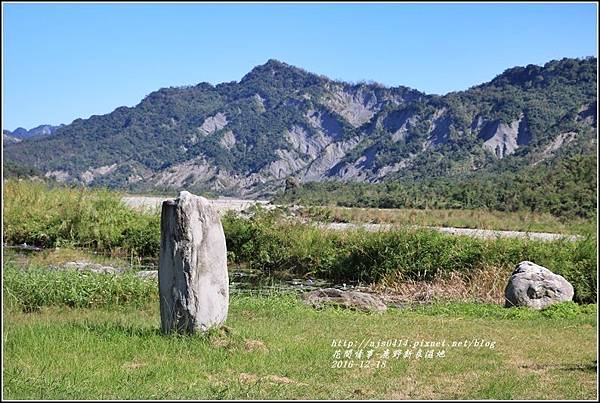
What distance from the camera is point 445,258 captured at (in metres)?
19.5

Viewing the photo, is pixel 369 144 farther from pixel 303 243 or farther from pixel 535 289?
pixel 535 289

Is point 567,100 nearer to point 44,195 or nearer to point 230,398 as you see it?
point 44,195

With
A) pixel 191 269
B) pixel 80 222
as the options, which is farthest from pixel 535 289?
pixel 80 222

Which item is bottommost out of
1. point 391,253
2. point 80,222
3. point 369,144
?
point 391,253

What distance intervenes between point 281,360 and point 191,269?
1.80m

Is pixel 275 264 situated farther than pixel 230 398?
Yes

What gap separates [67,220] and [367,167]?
10540cm

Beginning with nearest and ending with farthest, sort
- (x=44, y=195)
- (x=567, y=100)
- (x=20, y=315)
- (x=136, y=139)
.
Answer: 1. (x=20, y=315)
2. (x=44, y=195)
3. (x=567, y=100)
4. (x=136, y=139)

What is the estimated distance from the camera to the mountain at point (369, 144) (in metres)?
99.1

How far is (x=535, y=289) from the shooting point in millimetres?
14648

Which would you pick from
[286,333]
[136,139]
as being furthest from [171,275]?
[136,139]

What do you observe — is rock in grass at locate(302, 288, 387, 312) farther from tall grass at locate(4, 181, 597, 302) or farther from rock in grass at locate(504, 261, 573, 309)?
tall grass at locate(4, 181, 597, 302)

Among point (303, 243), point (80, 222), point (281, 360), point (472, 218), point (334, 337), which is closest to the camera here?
point (281, 360)

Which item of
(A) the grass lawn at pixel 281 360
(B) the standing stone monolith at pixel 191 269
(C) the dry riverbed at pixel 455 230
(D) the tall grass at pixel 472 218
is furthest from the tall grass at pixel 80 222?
(B) the standing stone monolith at pixel 191 269
